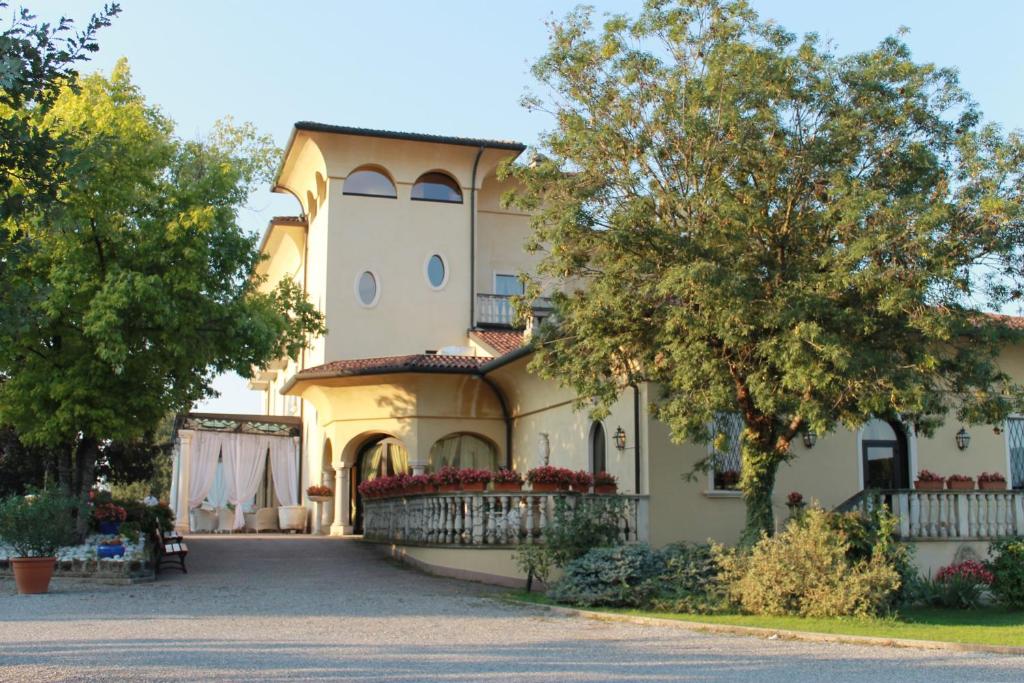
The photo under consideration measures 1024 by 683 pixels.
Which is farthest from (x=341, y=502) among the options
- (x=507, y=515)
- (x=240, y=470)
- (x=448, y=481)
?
(x=507, y=515)

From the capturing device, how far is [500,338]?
2564 cm

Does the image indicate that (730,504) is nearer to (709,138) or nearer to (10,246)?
(709,138)

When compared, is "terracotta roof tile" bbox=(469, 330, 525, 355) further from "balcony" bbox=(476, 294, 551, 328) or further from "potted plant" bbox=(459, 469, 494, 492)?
"potted plant" bbox=(459, 469, 494, 492)

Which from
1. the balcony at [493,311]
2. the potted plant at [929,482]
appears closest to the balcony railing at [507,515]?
the potted plant at [929,482]

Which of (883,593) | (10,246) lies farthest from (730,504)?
(10,246)

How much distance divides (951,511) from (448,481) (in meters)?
7.97

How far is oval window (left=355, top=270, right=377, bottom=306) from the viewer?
27.4 metres

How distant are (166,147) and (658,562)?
35.3 ft

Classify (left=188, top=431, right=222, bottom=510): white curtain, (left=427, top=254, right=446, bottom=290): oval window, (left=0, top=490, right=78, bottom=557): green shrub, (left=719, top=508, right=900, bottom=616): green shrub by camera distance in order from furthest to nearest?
(left=427, top=254, right=446, bottom=290): oval window, (left=188, top=431, right=222, bottom=510): white curtain, (left=0, top=490, right=78, bottom=557): green shrub, (left=719, top=508, right=900, bottom=616): green shrub

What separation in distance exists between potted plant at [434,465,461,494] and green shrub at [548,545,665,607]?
3.19 m

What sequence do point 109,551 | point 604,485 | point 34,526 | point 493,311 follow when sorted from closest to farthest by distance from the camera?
point 34,526
point 109,551
point 604,485
point 493,311

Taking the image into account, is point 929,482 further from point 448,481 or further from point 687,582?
point 448,481

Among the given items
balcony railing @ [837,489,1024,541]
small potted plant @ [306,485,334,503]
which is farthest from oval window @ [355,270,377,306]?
balcony railing @ [837,489,1024,541]

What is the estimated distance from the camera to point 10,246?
6867 mm
